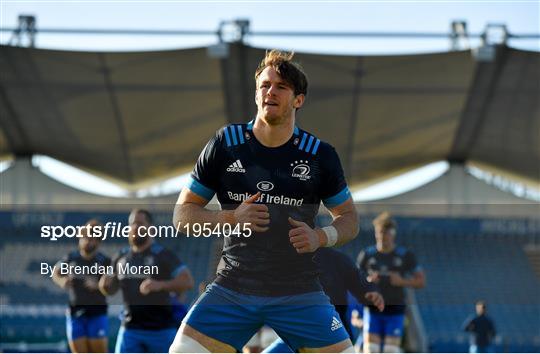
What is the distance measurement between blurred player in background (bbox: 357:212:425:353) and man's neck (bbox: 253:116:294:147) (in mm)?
7368

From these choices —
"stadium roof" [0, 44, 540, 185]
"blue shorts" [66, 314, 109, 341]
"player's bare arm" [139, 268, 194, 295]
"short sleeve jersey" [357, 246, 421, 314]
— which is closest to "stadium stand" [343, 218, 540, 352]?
"stadium roof" [0, 44, 540, 185]

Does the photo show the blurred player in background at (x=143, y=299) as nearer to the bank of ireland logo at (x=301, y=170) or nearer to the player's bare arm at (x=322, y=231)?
the player's bare arm at (x=322, y=231)

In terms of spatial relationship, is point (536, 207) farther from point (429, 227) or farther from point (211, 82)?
point (211, 82)

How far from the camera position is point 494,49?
26.2 meters

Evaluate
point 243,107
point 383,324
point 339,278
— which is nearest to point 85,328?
point 383,324

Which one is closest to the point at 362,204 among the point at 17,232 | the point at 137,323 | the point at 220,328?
the point at 17,232

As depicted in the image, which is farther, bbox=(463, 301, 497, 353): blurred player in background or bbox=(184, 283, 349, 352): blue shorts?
bbox=(463, 301, 497, 353): blurred player in background

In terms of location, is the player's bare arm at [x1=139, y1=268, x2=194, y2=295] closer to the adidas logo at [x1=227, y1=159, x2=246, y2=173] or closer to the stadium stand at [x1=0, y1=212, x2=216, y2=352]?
the adidas logo at [x1=227, y1=159, x2=246, y2=173]

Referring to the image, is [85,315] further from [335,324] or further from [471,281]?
[471,281]

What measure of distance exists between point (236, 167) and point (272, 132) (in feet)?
0.85

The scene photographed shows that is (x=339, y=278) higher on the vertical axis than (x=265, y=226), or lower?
higher

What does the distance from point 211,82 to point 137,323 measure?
17.8 m

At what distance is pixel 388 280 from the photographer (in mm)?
12898

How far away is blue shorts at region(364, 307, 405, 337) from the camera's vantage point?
44.1ft
